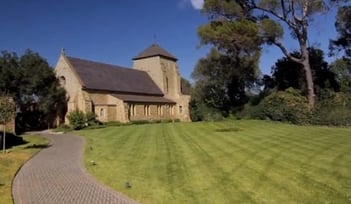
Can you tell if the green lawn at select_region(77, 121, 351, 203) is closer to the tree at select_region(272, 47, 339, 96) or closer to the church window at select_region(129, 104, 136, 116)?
the tree at select_region(272, 47, 339, 96)

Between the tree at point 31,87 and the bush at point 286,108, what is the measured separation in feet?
75.1

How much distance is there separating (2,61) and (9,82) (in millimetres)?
2209

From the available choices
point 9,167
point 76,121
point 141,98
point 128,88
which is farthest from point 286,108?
point 9,167

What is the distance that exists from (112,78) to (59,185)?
40.2 meters

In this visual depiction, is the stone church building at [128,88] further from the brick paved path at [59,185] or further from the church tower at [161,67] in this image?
the brick paved path at [59,185]

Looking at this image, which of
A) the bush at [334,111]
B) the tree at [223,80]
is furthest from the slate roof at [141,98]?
the bush at [334,111]

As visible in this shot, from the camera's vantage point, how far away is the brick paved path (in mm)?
9167

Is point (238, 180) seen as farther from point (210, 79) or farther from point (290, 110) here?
point (210, 79)

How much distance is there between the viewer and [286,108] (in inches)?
1412

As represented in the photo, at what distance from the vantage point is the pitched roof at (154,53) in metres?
62.3

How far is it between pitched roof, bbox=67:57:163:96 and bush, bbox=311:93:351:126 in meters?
24.8

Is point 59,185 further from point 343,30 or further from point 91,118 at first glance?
point 343,30

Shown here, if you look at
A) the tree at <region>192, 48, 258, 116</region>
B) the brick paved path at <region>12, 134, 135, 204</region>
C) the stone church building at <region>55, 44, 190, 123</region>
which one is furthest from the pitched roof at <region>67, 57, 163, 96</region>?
the brick paved path at <region>12, 134, 135, 204</region>

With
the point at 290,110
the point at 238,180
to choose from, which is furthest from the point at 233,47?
the point at 238,180
